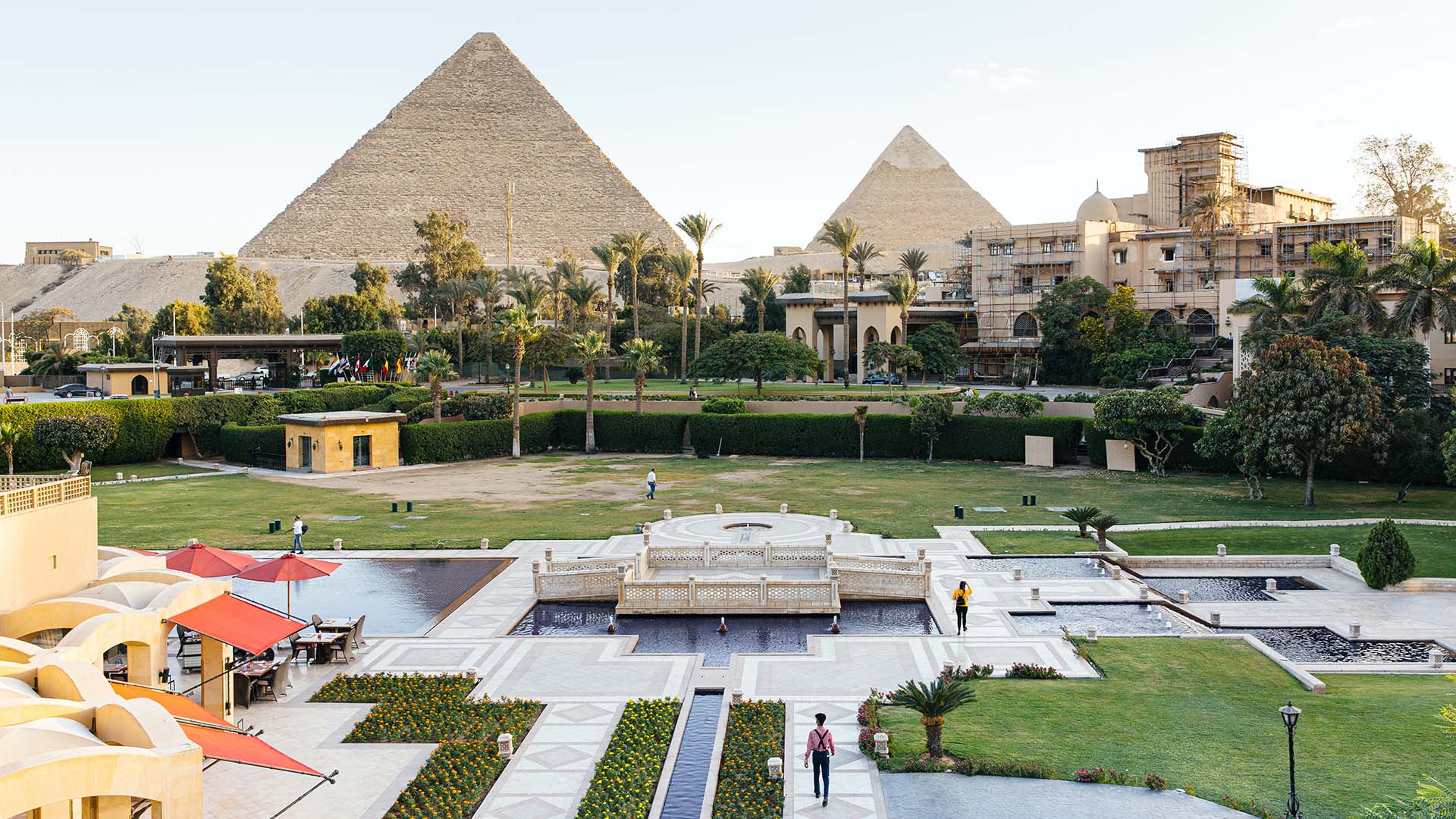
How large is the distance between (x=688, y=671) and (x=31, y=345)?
12031cm

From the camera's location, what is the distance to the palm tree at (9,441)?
4444 centimetres

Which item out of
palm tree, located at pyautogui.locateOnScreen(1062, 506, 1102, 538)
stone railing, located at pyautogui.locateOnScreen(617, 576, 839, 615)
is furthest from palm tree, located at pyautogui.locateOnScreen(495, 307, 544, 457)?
stone railing, located at pyautogui.locateOnScreen(617, 576, 839, 615)

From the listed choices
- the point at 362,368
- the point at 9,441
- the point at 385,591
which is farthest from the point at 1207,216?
the point at 9,441

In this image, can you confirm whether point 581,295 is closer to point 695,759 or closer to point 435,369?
point 435,369

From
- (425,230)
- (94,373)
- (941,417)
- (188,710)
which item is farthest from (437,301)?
(188,710)

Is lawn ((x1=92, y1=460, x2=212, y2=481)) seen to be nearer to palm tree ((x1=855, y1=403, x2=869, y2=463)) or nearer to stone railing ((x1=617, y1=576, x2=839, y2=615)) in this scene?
palm tree ((x1=855, y1=403, x2=869, y2=463))

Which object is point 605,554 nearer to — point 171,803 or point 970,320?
point 171,803

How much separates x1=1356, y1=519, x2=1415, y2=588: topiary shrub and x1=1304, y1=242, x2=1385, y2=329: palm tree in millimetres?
21286

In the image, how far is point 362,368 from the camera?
268 ft

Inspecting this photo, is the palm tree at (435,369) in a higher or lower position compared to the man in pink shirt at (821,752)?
higher

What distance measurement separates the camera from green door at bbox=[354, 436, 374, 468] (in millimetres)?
50250

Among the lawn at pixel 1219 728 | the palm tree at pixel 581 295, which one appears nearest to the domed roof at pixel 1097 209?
the palm tree at pixel 581 295

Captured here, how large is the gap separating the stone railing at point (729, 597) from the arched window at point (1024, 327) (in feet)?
215

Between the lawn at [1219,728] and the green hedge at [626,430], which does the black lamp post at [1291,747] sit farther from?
the green hedge at [626,430]
